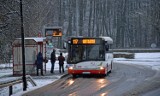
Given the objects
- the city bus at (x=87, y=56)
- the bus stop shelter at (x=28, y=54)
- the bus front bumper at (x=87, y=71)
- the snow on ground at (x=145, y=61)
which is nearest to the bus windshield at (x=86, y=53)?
the city bus at (x=87, y=56)

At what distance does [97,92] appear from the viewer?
20125 millimetres

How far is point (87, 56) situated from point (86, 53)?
0.24m

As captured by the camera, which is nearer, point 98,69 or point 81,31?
point 98,69

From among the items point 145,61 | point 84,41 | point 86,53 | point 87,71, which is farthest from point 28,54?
point 145,61

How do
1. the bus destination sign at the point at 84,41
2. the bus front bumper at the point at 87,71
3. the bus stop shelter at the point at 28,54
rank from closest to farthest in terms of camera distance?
the bus front bumper at the point at 87,71
the bus destination sign at the point at 84,41
the bus stop shelter at the point at 28,54

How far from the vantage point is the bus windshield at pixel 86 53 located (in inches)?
1148

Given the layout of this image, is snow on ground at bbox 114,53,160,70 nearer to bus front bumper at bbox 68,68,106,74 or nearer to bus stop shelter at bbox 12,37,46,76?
bus front bumper at bbox 68,68,106,74

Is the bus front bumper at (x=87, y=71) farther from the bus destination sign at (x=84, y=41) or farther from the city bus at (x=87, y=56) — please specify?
the bus destination sign at (x=84, y=41)

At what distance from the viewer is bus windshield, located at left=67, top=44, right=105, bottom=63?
29172 mm

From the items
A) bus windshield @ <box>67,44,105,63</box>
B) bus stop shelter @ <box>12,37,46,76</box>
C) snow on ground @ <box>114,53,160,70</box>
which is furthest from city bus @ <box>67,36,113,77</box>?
snow on ground @ <box>114,53,160,70</box>

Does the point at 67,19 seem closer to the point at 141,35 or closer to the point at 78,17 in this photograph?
the point at 78,17

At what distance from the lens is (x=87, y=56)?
1152 inches

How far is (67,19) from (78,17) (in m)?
2.87

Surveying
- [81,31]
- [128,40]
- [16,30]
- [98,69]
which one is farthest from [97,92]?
[128,40]
